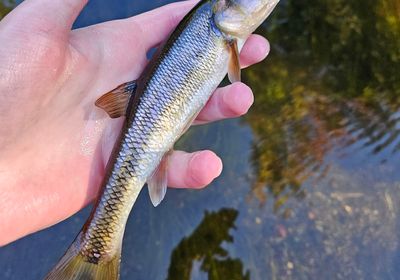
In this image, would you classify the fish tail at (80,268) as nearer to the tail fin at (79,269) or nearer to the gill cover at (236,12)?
the tail fin at (79,269)

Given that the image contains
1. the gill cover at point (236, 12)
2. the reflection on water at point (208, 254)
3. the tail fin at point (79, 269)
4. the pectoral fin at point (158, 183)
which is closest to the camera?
the tail fin at point (79, 269)

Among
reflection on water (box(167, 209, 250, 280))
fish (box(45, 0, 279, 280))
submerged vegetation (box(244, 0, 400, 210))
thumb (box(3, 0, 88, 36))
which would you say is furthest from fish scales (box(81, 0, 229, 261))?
submerged vegetation (box(244, 0, 400, 210))

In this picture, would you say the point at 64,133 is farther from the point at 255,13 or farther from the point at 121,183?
the point at 255,13

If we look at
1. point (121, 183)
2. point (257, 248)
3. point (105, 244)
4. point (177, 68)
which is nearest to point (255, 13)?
point (177, 68)

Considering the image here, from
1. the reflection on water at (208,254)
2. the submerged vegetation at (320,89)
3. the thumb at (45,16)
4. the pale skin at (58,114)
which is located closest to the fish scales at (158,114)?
the pale skin at (58,114)

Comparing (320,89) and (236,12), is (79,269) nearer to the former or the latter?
(236,12)

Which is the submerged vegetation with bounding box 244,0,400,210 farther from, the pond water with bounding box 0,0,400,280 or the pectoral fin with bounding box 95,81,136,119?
the pectoral fin with bounding box 95,81,136,119

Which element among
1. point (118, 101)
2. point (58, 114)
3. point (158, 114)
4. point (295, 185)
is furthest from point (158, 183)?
point (295, 185)
